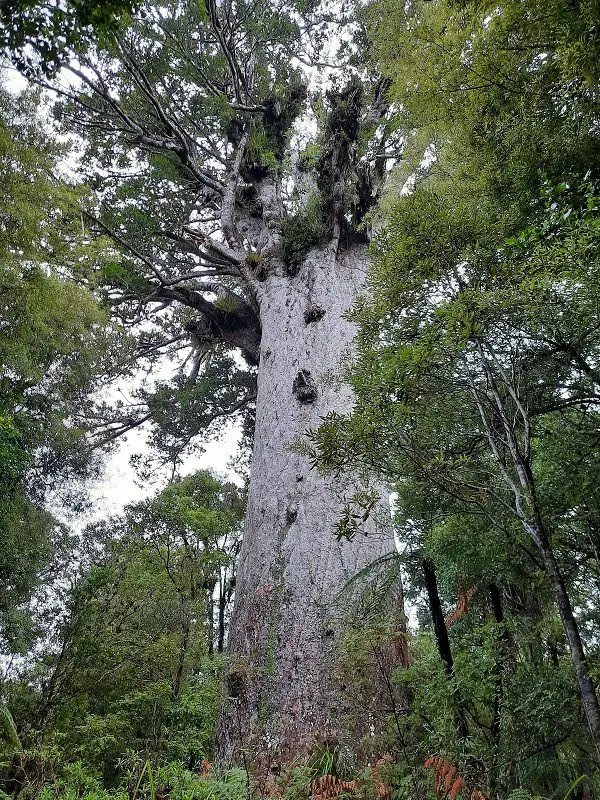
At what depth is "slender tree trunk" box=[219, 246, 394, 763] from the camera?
3.26 m

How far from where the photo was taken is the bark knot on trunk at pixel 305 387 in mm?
5049

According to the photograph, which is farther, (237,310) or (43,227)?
(237,310)

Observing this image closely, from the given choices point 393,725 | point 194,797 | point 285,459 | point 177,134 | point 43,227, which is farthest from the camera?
point 177,134

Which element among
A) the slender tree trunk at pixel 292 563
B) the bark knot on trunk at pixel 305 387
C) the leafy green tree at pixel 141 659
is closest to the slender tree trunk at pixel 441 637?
the slender tree trunk at pixel 292 563

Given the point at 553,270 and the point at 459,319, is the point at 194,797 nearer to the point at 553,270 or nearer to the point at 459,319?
the point at 459,319

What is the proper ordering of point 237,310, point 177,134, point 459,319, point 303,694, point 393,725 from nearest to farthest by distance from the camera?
point 459,319, point 393,725, point 303,694, point 177,134, point 237,310

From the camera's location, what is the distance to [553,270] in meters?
2.28

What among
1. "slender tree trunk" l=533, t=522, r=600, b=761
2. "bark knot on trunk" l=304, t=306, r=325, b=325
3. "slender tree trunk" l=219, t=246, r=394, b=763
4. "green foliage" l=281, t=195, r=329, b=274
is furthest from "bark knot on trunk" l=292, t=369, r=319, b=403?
"slender tree trunk" l=533, t=522, r=600, b=761

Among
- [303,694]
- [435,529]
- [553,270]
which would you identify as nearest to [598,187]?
[553,270]

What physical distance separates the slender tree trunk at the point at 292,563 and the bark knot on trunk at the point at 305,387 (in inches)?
0.4

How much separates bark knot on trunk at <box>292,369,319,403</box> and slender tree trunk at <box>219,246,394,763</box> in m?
0.01

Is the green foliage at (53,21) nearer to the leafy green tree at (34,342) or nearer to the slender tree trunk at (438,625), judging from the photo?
the leafy green tree at (34,342)

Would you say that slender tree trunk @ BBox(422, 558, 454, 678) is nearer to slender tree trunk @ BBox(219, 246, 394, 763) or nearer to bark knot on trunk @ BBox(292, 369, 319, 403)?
slender tree trunk @ BBox(219, 246, 394, 763)

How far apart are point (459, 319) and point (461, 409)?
0.56 metres
